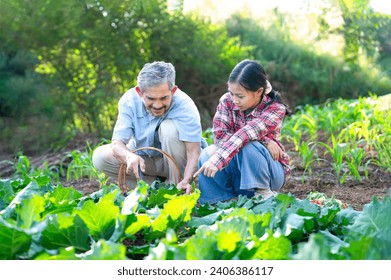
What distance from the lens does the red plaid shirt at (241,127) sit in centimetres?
313

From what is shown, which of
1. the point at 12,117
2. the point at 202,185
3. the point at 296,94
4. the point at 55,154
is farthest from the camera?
the point at 296,94

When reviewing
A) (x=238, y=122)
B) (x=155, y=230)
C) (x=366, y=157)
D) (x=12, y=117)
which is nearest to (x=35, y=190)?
(x=155, y=230)

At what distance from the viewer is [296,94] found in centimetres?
1087

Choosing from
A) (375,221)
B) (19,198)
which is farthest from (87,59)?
(375,221)

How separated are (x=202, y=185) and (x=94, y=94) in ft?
16.9

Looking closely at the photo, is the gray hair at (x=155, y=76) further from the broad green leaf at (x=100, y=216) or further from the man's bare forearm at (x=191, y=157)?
the broad green leaf at (x=100, y=216)

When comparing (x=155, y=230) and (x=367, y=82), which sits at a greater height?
(x=155, y=230)

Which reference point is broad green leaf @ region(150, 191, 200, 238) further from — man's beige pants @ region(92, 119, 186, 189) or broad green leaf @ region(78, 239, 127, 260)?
man's beige pants @ region(92, 119, 186, 189)

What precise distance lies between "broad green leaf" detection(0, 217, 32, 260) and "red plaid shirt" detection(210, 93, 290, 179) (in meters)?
1.34

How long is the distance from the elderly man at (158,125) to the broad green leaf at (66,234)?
1234mm

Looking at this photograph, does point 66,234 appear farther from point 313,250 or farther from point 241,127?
point 241,127

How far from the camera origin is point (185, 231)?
2371 millimetres

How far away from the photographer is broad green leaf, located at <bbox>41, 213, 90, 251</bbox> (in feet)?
6.51
